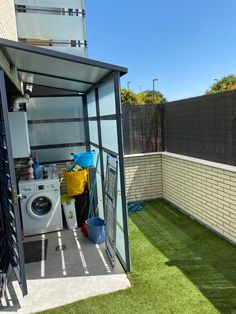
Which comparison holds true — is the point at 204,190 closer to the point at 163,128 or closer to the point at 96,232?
the point at 96,232

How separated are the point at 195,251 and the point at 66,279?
170 cm

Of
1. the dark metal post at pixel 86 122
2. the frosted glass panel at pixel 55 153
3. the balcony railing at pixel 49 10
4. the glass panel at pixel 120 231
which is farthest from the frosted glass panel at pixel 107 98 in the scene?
the balcony railing at pixel 49 10

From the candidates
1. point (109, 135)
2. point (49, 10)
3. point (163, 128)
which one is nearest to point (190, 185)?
point (163, 128)

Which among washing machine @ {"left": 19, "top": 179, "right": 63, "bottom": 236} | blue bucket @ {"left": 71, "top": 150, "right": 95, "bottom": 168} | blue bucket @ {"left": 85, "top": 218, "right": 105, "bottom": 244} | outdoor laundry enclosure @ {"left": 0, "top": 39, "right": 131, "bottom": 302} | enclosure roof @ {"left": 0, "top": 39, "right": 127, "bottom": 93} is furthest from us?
blue bucket @ {"left": 71, "top": 150, "right": 95, "bottom": 168}

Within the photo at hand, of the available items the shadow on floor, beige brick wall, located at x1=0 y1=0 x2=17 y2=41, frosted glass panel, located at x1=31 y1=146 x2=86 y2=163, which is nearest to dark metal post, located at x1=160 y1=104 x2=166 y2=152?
the shadow on floor

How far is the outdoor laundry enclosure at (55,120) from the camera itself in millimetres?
2752

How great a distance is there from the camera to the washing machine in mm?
4531

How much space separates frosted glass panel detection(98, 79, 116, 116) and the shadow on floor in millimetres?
1998

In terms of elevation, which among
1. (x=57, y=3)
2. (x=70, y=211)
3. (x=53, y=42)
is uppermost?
(x=57, y=3)

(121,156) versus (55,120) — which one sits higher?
(55,120)

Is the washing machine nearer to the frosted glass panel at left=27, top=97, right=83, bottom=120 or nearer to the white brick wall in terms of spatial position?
the frosted glass panel at left=27, top=97, right=83, bottom=120

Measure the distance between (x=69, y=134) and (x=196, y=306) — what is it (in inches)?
156

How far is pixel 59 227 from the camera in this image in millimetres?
4793

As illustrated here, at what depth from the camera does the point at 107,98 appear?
3.60 m
